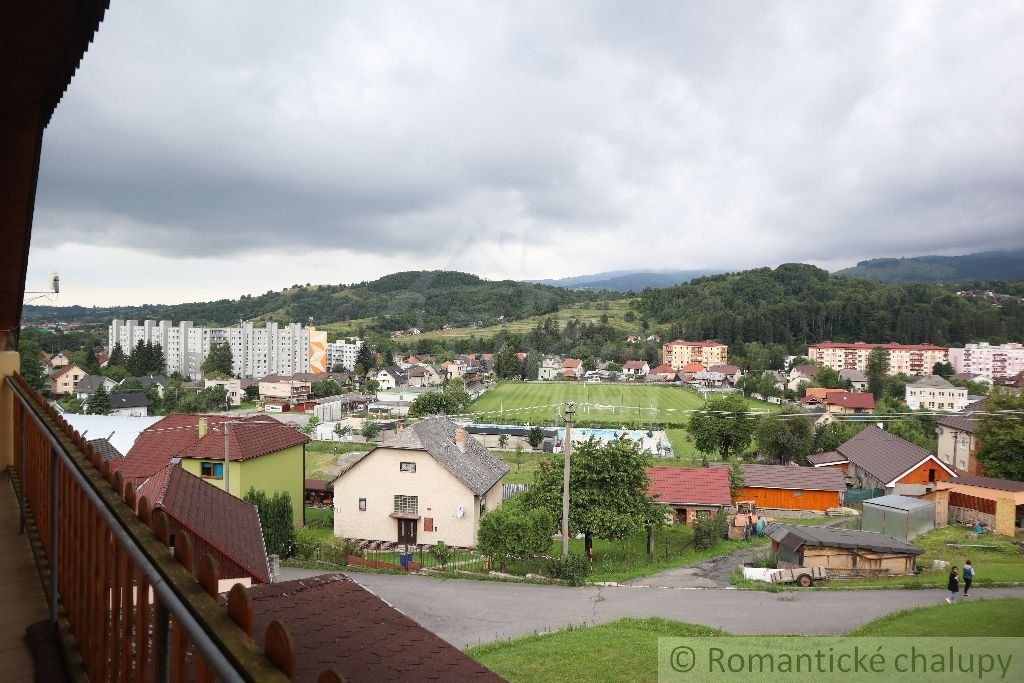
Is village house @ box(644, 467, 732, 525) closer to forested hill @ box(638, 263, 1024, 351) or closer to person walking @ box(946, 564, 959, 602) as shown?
person walking @ box(946, 564, 959, 602)

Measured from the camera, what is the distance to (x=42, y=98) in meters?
3.23

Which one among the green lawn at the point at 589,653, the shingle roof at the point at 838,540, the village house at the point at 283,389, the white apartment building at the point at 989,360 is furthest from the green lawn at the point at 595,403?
the white apartment building at the point at 989,360

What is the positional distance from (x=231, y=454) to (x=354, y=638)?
1622 centimetres

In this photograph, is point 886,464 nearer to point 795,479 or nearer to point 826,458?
point 795,479

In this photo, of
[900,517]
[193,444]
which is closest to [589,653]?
[900,517]

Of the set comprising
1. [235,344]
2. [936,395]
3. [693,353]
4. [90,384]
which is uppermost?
[235,344]

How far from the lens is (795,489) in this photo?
24234 millimetres

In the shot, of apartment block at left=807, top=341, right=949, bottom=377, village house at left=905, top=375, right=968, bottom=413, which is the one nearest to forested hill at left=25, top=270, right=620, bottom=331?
apartment block at left=807, top=341, right=949, bottom=377

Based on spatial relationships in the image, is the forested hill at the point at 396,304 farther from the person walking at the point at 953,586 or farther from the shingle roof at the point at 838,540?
the person walking at the point at 953,586

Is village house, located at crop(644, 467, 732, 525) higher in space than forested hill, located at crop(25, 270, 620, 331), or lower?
lower

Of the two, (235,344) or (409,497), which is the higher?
(235,344)

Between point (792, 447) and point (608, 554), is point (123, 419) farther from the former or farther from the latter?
point (792, 447)

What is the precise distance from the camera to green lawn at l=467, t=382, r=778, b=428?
49125 mm

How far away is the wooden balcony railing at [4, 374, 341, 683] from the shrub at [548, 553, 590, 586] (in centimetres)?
1361
